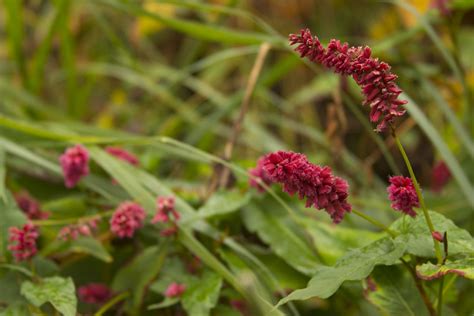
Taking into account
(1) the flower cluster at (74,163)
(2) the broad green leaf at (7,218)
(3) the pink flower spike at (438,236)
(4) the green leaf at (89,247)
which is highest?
(1) the flower cluster at (74,163)

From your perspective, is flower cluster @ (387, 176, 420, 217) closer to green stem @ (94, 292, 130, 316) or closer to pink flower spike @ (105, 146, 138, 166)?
green stem @ (94, 292, 130, 316)

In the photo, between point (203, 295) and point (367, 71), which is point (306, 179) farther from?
point (203, 295)

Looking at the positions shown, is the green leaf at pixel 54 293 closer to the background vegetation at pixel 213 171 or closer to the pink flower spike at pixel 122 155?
the background vegetation at pixel 213 171

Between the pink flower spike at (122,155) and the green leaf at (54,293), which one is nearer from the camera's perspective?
the green leaf at (54,293)

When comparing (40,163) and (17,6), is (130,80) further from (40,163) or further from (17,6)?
(40,163)

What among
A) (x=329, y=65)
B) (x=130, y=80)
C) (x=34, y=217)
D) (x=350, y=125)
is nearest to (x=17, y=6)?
(x=130, y=80)

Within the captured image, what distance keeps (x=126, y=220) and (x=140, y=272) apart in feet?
0.27

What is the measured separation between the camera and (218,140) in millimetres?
1643

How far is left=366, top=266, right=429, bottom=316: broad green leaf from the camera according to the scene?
590 millimetres

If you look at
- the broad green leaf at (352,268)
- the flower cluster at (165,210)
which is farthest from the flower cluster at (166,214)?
the broad green leaf at (352,268)

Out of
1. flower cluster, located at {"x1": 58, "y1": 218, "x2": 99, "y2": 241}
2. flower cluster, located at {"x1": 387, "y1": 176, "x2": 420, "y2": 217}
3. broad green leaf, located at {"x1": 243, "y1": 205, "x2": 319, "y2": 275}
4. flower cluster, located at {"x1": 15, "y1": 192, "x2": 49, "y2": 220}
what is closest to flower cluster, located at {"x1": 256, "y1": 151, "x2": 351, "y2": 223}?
flower cluster, located at {"x1": 387, "y1": 176, "x2": 420, "y2": 217}

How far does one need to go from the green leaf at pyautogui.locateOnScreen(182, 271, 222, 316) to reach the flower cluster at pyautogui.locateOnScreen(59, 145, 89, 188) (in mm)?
212

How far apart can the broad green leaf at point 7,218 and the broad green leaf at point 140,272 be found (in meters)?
0.14

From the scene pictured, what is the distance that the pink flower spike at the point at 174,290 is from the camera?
67 cm
